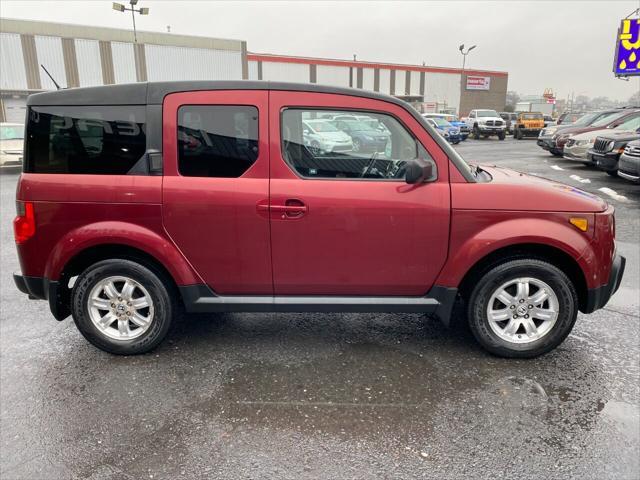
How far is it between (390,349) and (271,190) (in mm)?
1508

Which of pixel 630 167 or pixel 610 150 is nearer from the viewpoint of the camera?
pixel 630 167

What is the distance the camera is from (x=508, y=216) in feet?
11.2

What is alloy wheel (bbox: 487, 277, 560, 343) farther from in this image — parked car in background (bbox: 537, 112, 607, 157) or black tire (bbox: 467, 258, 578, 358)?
parked car in background (bbox: 537, 112, 607, 157)

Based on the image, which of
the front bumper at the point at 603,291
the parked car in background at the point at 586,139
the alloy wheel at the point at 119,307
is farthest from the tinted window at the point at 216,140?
the parked car in background at the point at 586,139

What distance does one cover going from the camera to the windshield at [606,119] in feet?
52.6

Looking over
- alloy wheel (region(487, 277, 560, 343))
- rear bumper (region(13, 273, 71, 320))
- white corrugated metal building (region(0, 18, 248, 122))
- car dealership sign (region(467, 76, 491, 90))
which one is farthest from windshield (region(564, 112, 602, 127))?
car dealership sign (region(467, 76, 491, 90))

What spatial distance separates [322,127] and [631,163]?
911 cm

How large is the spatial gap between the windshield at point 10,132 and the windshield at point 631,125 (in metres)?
18.5

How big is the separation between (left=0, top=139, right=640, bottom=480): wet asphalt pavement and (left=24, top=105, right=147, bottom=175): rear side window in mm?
1411

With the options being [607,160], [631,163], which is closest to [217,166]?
[631,163]

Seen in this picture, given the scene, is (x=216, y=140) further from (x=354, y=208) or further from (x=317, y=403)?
(x=317, y=403)

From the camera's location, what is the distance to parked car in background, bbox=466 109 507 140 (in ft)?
106

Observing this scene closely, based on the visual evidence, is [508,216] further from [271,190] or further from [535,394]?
[271,190]

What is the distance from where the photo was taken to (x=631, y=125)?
48.2 ft
